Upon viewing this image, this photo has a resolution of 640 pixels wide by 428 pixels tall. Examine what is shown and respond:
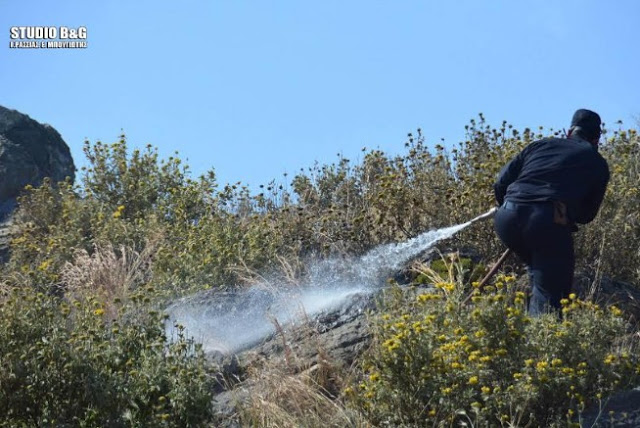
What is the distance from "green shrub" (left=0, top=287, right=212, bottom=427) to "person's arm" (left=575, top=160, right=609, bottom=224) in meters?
2.80

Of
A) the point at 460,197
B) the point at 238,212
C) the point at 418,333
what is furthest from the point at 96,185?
the point at 418,333

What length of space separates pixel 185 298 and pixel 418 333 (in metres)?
3.30

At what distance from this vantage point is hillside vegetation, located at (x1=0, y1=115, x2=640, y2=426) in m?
5.81

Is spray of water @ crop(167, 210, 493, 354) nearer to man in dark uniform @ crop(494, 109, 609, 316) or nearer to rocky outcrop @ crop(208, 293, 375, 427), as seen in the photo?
rocky outcrop @ crop(208, 293, 375, 427)

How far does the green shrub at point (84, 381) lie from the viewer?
5852 millimetres

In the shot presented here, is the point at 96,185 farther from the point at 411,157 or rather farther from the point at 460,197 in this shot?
the point at 460,197

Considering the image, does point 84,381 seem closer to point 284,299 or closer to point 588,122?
point 284,299

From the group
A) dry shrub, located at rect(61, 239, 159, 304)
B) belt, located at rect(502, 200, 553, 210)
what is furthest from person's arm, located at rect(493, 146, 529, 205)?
dry shrub, located at rect(61, 239, 159, 304)

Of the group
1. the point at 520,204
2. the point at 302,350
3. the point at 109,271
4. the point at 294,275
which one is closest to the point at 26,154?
the point at 109,271

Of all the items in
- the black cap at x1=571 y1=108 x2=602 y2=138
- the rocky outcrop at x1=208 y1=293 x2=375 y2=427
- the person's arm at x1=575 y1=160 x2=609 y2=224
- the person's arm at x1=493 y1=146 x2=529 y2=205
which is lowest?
the rocky outcrop at x1=208 y1=293 x2=375 y2=427

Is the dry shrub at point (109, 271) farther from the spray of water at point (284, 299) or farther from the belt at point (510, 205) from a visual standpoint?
the belt at point (510, 205)

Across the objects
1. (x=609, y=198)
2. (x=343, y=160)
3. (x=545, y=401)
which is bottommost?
(x=545, y=401)

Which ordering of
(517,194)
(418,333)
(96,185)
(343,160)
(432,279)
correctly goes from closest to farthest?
(418,333)
(517,194)
(432,279)
(343,160)
(96,185)

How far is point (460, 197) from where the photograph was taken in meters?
8.95
